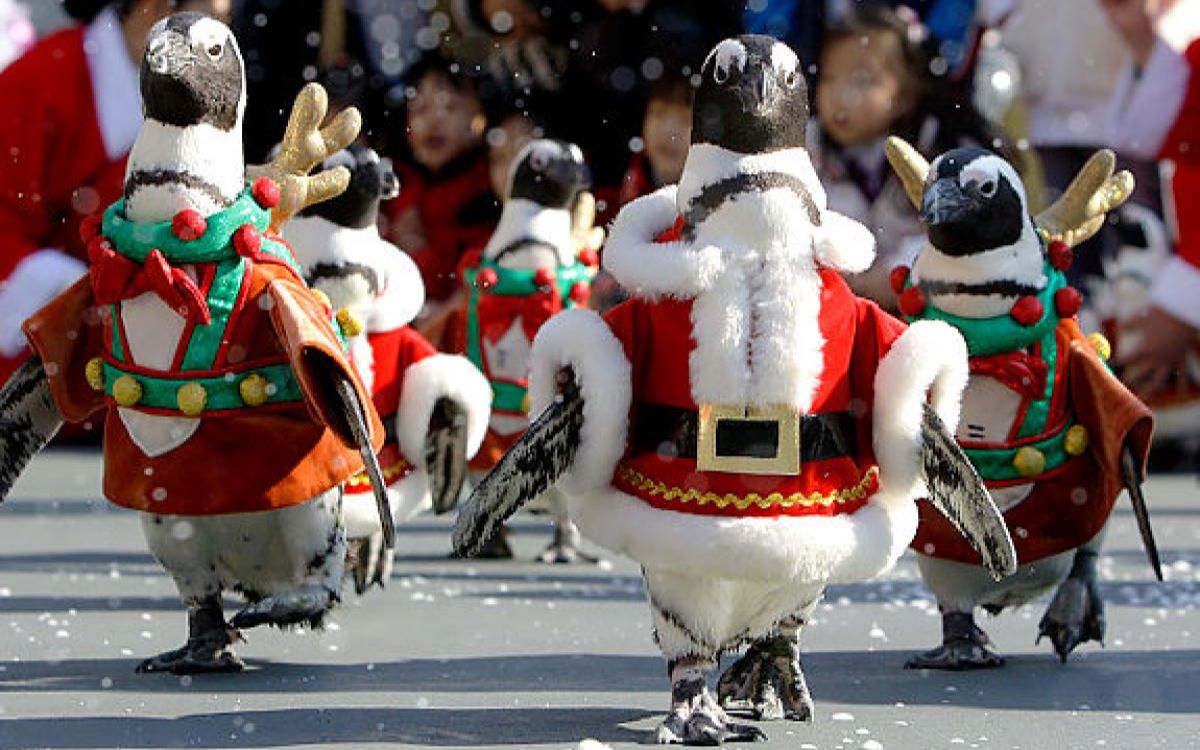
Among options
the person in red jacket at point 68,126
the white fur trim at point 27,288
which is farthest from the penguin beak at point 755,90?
the person in red jacket at point 68,126

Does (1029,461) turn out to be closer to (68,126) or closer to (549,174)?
(549,174)

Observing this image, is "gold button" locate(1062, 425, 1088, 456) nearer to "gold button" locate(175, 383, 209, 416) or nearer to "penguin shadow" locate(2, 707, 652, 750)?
"penguin shadow" locate(2, 707, 652, 750)

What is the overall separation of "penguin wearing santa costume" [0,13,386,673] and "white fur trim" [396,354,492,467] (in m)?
0.66

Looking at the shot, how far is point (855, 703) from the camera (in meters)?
4.96

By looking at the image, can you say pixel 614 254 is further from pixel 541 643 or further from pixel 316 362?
pixel 541 643

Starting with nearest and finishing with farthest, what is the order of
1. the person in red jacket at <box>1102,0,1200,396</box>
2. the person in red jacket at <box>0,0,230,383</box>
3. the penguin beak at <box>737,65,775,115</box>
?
the penguin beak at <box>737,65,775,115</box> → the person in red jacket at <box>0,0,230,383</box> → the person in red jacket at <box>1102,0,1200,396</box>

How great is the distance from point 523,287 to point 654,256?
290cm

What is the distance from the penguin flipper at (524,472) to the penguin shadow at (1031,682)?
90 centimetres

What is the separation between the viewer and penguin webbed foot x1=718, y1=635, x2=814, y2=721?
4734mm

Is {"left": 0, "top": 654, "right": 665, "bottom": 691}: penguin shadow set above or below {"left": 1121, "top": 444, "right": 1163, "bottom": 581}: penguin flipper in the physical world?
below

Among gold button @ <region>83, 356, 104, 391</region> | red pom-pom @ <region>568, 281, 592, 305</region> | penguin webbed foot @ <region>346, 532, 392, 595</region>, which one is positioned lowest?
penguin webbed foot @ <region>346, 532, 392, 595</region>

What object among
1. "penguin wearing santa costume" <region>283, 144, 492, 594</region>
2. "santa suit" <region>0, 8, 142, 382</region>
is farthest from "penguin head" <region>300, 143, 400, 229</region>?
"santa suit" <region>0, 8, 142, 382</region>

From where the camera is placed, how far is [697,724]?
4.42 metres

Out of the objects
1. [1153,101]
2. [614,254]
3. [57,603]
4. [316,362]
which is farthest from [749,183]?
[1153,101]
